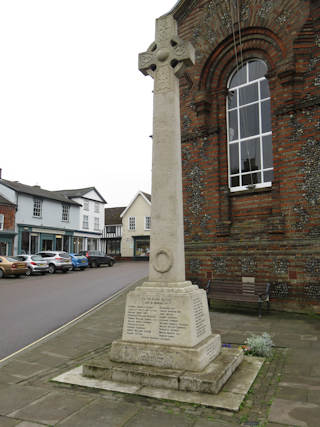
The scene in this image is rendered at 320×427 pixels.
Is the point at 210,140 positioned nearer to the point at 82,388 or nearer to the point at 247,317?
the point at 247,317

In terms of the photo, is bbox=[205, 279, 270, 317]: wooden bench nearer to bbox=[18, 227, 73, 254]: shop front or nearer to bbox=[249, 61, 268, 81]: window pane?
bbox=[249, 61, 268, 81]: window pane

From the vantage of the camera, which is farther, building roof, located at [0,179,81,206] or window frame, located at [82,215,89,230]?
window frame, located at [82,215,89,230]

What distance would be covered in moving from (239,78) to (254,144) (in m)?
2.21

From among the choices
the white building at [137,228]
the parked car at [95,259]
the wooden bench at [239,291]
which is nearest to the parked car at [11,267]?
the parked car at [95,259]

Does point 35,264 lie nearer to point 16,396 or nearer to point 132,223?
point 16,396

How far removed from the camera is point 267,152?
31.8 ft

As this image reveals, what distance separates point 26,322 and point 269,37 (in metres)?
10.1

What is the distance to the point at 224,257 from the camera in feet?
31.8

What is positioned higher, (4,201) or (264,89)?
(264,89)

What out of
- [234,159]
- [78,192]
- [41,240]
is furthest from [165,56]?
[78,192]

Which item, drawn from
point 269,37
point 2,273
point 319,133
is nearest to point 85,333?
point 319,133

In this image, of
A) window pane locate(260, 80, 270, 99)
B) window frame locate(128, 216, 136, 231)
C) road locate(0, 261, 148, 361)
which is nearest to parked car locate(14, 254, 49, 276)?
road locate(0, 261, 148, 361)

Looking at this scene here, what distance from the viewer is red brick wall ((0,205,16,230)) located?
3034 centimetres

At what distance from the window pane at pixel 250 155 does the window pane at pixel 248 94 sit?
1.25 metres
